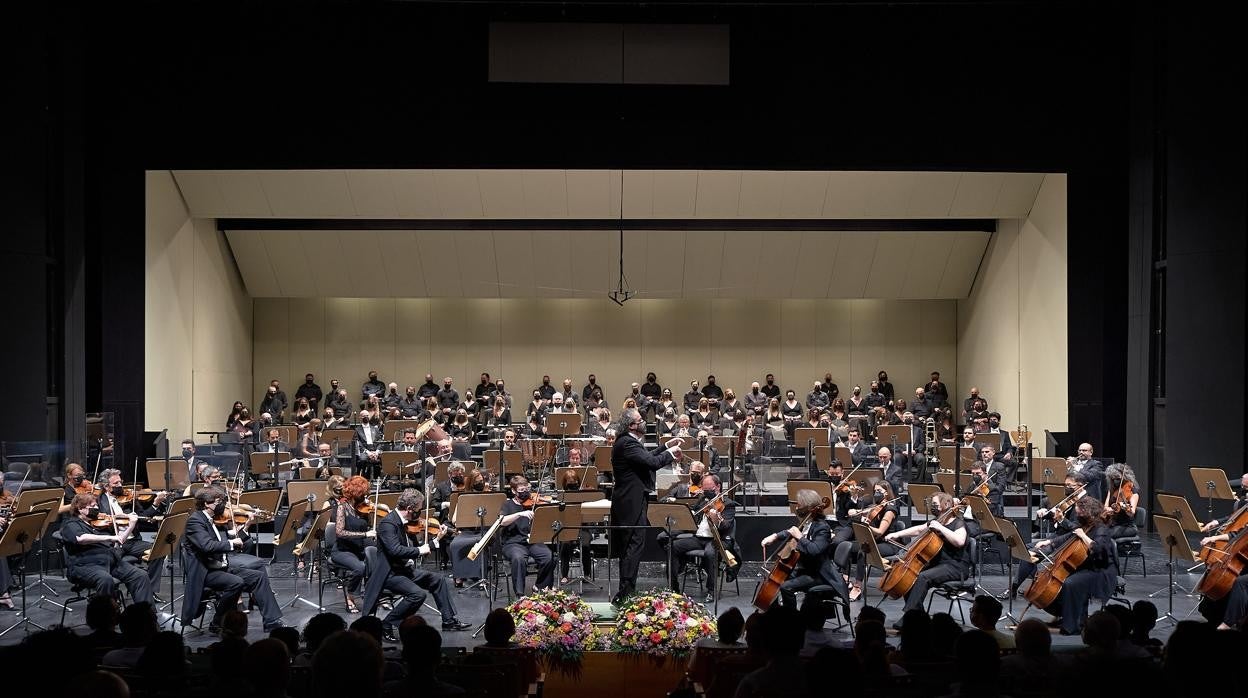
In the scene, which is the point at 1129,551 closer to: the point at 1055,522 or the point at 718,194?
the point at 1055,522

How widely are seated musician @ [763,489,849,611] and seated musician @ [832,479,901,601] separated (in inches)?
21.0

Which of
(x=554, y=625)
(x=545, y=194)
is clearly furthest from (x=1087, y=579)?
(x=545, y=194)

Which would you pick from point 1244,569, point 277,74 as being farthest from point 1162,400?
point 277,74

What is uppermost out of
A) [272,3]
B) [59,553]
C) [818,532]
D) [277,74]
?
[272,3]

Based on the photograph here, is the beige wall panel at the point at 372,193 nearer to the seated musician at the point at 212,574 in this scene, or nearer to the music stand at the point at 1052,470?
the seated musician at the point at 212,574

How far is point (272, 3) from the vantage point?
17047mm

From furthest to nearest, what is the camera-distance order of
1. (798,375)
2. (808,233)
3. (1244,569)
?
1. (798,375)
2. (808,233)
3. (1244,569)

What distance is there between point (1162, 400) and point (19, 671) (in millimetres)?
15077

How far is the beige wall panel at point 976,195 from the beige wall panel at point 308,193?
37.4 ft

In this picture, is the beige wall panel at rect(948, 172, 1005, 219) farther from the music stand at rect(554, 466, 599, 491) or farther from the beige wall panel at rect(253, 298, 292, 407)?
the beige wall panel at rect(253, 298, 292, 407)

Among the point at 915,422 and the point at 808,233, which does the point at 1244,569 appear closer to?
the point at 915,422

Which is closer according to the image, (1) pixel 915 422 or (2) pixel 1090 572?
(2) pixel 1090 572

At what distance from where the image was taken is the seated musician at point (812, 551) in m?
9.15

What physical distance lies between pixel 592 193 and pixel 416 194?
3.34 m
